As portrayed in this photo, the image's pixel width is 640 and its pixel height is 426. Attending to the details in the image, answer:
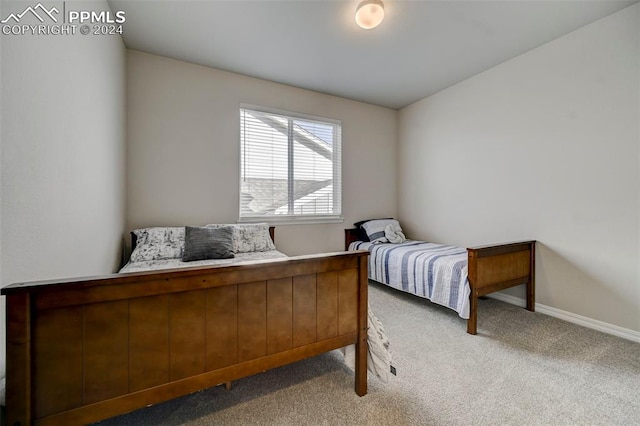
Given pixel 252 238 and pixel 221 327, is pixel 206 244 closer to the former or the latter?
pixel 252 238

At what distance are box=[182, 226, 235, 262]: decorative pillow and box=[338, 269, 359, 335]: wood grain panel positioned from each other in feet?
4.73

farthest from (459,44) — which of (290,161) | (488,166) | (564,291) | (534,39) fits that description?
(564,291)

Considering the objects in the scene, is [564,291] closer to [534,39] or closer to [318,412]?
[534,39]

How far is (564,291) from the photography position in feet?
8.38

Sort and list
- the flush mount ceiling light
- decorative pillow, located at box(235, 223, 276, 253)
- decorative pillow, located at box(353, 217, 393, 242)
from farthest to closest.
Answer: decorative pillow, located at box(353, 217, 393, 242) → decorative pillow, located at box(235, 223, 276, 253) → the flush mount ceiling light

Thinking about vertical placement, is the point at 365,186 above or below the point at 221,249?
above

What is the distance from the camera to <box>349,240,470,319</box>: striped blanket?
7.94 feet

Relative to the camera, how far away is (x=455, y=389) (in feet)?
5.19

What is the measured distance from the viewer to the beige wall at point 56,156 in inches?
40.1

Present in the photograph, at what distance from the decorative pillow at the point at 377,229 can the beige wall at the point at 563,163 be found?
0.87m

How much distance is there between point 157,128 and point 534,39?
3.89m

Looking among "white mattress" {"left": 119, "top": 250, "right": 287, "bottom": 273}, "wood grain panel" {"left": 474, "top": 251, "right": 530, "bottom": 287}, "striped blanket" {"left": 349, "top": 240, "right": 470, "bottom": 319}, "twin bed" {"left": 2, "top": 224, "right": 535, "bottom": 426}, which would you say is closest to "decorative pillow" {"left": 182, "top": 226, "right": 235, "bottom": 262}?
"white mattress" {"left": 119, "top": 250, "right": 287, "bottom": 273}

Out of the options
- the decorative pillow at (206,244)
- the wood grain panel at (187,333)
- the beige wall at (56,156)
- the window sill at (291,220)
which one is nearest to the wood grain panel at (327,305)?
the wood grain panel at (187,333)

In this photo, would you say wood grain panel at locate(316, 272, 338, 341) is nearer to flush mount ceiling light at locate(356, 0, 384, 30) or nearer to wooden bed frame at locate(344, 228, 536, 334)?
wooden bed frame at locate(344, 228, 536, 334)
